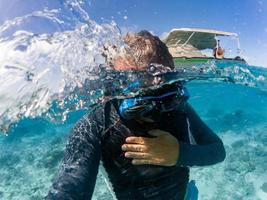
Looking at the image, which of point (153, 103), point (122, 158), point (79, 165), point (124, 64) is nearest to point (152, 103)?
point (153, 103)

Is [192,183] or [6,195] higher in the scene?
[192,183]

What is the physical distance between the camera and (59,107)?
26.2 ft

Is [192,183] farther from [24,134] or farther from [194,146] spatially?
[24,134]

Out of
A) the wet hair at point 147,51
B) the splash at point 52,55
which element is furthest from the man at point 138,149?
the splash at point 52,55

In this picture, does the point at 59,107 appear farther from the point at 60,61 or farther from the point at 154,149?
the point at 154,149

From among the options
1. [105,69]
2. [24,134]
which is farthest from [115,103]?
[24,134]

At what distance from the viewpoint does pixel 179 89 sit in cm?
305

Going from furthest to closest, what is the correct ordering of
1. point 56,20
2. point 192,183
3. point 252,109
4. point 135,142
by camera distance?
point 252,109
point 56,20
point 192,183
point 135,142

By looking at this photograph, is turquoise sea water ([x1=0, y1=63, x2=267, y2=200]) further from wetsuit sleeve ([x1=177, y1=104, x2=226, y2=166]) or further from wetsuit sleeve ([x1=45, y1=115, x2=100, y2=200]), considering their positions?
wetsuit sleeve ([x1=45, y1=115, x2=100, y2=200])

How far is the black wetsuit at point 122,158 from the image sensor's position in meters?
2.60

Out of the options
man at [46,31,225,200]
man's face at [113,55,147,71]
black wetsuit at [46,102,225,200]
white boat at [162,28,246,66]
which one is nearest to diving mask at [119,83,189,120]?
man at [46,31,225,200]

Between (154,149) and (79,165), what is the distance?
0.64 meters

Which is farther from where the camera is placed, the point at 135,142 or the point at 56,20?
the point at 56,20

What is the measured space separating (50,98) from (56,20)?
224 cm
